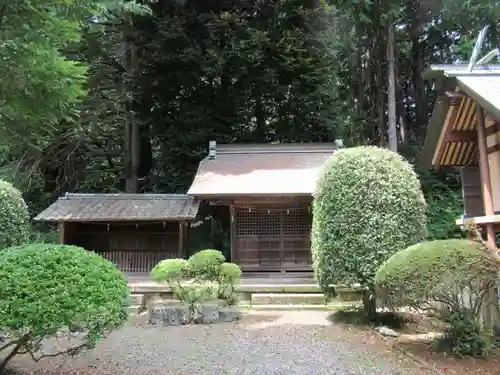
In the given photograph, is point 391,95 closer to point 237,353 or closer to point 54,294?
point 237,353

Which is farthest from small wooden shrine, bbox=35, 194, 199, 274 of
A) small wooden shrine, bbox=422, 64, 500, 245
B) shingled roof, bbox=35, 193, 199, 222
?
small wooden shrine, bbox=422, 64, 500, 245

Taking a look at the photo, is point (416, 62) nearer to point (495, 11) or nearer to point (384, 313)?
point (495, 11)

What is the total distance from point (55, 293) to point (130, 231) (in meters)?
10.2

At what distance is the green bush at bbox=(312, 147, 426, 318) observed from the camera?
8.18m

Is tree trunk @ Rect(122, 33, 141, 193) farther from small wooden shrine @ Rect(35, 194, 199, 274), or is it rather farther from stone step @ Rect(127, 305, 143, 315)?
stone step @ Rect(127, 305, 143, 315)

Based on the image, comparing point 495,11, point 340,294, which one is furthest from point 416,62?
point 340,294

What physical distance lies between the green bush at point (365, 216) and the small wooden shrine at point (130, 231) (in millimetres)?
6153

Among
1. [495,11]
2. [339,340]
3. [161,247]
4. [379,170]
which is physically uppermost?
[495,11]

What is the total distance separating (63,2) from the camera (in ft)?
16.8

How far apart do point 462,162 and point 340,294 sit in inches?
164

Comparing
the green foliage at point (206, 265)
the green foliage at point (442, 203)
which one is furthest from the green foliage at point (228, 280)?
the green foliage at point (442, 203)

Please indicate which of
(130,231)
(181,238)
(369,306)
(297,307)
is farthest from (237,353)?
(130,231)

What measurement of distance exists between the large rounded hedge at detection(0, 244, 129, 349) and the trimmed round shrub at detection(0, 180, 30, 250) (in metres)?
7.89

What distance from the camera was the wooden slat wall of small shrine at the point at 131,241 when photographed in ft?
47.8
